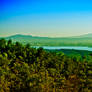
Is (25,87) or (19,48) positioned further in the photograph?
(19,48)

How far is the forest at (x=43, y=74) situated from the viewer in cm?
640

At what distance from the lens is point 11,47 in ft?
34.7

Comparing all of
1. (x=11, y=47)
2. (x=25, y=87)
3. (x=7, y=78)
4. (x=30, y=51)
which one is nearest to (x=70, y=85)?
(x=25, y=87)

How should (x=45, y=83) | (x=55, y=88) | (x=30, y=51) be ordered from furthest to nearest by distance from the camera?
(x=30, y=51)
(x=55, y=88)
(x=45, y=83)

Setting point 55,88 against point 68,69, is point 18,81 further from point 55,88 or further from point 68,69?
point 68,69

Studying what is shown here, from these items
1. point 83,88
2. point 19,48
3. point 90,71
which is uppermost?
point 19,48

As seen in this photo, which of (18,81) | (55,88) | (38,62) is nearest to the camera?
(55,88)

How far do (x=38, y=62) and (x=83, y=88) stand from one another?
8.70 ft

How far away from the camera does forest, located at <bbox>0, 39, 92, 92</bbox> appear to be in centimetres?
640

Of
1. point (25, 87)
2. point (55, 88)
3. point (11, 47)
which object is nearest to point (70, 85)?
point (55, 88)

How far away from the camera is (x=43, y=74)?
643 centimetres

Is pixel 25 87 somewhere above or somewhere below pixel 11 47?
below

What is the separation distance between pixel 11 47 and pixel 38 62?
229cm

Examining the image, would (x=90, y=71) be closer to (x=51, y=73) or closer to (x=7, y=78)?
(x=51, y=73)
